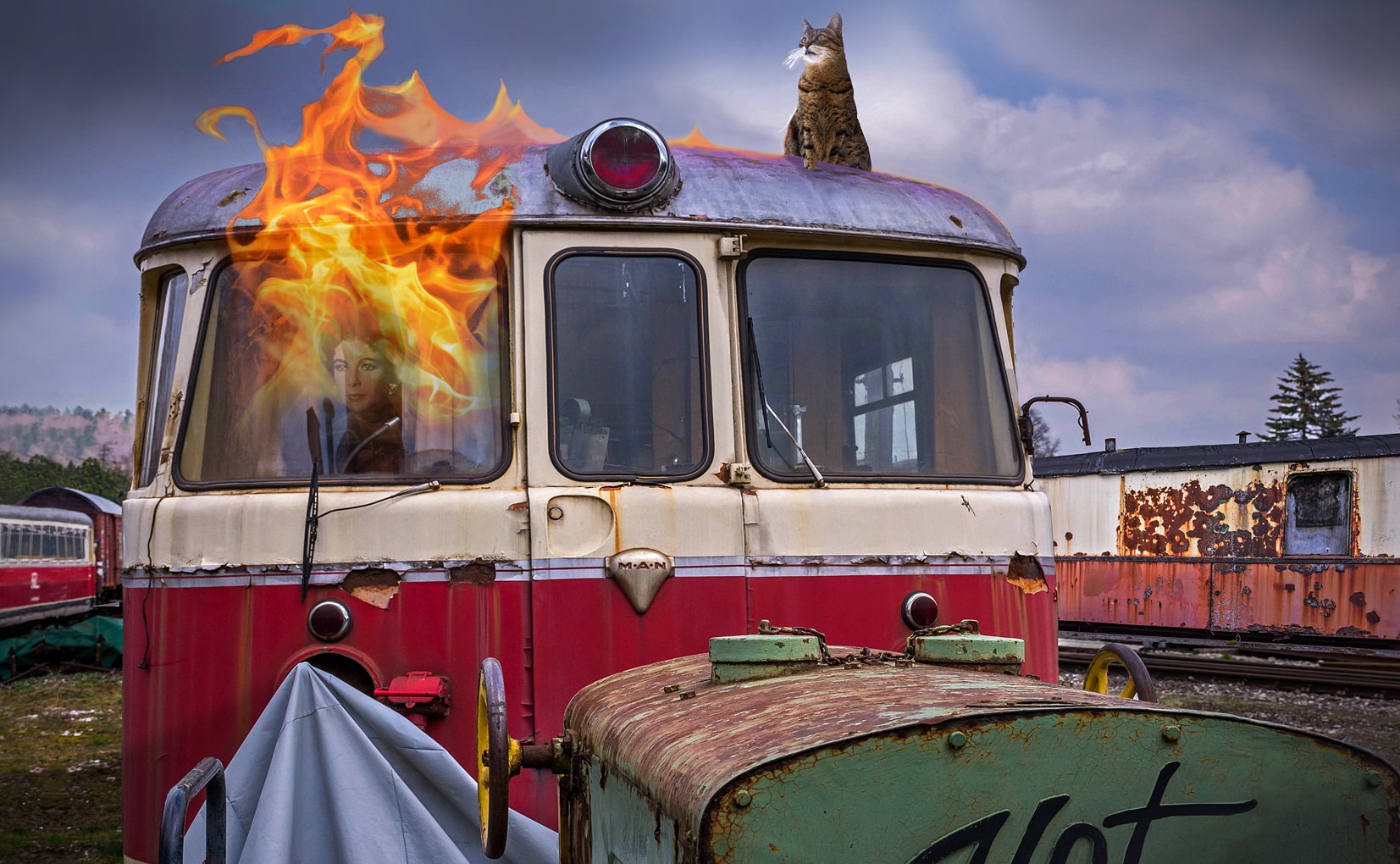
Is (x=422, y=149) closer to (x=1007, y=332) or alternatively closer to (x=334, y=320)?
(x=334, y=320)

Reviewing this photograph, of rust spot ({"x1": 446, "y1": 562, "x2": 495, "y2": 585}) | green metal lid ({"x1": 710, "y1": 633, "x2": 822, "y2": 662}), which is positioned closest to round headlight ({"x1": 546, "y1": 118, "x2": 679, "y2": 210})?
rust spot ({"x1": 446, "y1": 562, "x2": 495, "y2": 585})

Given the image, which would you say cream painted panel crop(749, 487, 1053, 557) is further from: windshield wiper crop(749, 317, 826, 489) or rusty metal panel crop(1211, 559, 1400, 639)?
rusty metal panel crop(1211, 559, 1400, 639)

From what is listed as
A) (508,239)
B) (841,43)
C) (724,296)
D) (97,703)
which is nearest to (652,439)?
(724,296)

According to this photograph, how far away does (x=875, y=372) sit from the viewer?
4.40 m

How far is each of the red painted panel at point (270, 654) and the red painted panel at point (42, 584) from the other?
21.2 meters

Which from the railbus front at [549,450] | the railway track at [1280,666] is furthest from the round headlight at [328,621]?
the railway track at [1280,666]

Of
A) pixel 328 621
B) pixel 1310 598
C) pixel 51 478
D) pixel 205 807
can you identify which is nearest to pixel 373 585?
pixel 328 621

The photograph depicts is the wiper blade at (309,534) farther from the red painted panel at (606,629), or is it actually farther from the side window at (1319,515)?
the side window at (1319,515)

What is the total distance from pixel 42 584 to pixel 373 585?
24183mm

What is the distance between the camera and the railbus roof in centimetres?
421

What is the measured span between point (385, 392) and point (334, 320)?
12.0 inches

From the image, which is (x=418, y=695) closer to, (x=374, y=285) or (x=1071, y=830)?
(x=374, y=285)

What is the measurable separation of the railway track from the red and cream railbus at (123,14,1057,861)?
8385 millimetres

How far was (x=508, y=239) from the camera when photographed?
4.21 meters
